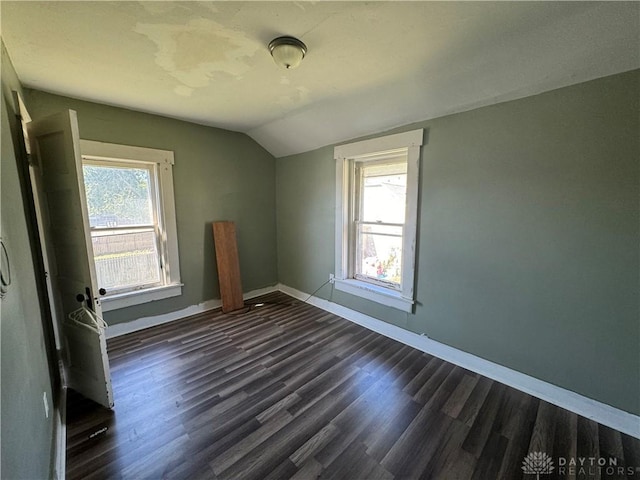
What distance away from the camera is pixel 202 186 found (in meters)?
3.44

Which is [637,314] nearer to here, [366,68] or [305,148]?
[366,68]

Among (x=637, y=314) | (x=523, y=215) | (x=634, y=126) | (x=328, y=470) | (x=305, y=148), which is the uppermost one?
(x=305, y=148)

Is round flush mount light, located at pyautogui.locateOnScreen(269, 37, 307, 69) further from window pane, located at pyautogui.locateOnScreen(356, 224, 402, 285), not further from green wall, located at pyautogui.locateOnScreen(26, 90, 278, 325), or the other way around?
green wall, located at pyautogui.locateOnScreen(26, 90, 278, 325)

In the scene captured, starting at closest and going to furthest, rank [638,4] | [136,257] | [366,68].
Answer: [638,4], [366,68], [136,257]

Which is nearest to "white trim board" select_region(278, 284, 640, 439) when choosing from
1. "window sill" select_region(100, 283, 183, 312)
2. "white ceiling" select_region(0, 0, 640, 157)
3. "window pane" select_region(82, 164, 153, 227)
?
"white ceiling" select_region(0, 0, 640, 157)

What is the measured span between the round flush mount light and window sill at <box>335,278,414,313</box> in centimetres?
236

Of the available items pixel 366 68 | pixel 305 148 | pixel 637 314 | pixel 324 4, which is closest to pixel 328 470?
pixel 637 314

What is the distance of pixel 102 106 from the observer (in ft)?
8.75

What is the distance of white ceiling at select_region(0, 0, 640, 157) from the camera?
4.46 ft

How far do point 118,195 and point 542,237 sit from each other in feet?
13.3

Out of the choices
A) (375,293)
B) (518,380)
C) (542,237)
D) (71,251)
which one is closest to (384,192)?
(375,293)

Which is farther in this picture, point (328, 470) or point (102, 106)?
point (102, 106)

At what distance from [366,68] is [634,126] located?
1.71m

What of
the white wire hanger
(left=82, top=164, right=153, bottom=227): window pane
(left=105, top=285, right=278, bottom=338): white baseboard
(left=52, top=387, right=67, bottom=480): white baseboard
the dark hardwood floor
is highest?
(left=82, top=164, right=153, bottom=227): window pane
